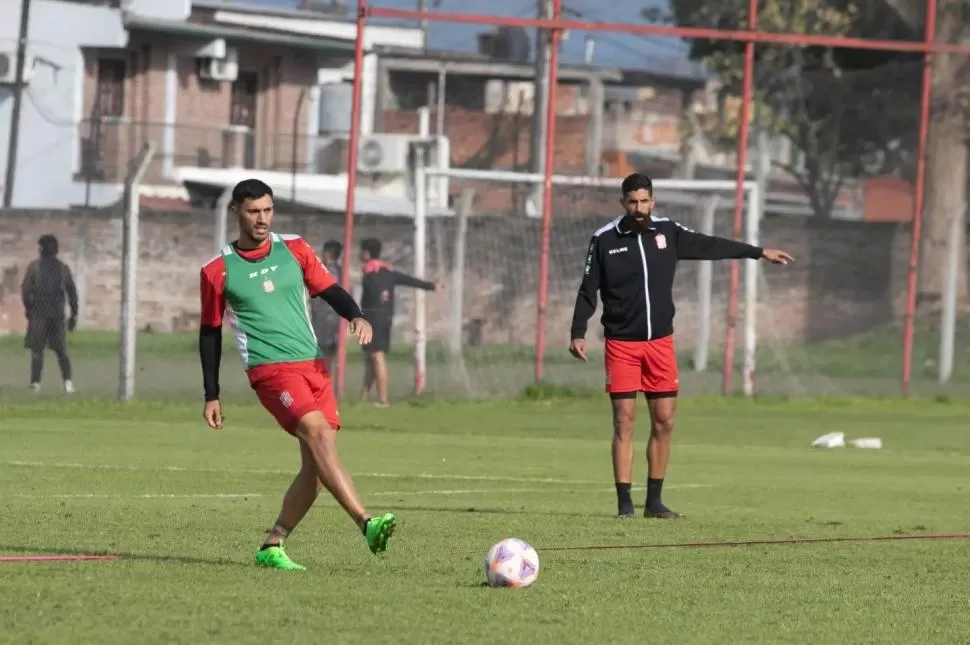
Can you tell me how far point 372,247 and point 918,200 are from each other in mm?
7696

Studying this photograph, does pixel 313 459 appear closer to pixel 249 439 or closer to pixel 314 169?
pixel 249 439

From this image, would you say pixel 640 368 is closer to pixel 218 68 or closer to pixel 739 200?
pixel 739 200

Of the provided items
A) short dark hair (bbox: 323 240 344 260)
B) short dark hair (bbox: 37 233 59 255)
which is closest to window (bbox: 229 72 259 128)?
short dark hair (bbox: 323 240 344 260)

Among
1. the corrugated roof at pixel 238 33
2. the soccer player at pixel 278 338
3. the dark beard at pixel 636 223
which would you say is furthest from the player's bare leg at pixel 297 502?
the corrugated roof at pixel 238 33

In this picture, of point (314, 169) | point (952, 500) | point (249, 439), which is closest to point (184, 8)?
point (314, 169)

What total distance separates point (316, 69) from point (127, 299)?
98.5 feet

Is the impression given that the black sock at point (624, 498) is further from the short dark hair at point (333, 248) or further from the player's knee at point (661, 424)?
the short dark hair at point (333, 248)

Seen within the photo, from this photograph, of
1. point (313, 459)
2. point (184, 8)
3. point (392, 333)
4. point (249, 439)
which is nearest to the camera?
point (313, 459)

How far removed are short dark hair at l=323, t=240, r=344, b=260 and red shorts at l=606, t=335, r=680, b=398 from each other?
37.0 feet

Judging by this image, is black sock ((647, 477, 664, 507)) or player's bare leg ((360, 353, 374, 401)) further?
player's bare leg ((360, 353, 374, 401))

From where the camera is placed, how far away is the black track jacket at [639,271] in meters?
13.2

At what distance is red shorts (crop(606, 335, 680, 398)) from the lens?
13.1 metres

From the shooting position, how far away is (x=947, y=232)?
27.9 m

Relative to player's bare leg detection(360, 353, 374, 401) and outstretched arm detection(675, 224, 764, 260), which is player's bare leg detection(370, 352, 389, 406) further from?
outstretched arm detection(675, 224, 764, 260)
